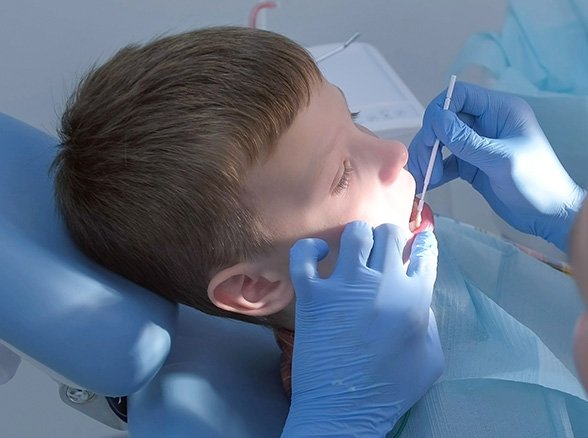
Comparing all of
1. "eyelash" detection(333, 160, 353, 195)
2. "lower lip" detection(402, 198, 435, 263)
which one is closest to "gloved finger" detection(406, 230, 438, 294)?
"lower lip" detection(402, 198, 435, 263)

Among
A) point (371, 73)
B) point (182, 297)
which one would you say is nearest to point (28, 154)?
point (182, 297)

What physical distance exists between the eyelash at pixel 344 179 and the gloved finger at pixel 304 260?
3.1 inches

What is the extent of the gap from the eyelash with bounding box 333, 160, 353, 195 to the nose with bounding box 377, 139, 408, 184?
0.04 metres

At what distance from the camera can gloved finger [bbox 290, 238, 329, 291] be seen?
984 mm

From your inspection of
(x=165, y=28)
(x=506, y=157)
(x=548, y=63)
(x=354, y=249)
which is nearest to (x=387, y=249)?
(x=354, y=249)

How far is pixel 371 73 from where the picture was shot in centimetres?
166

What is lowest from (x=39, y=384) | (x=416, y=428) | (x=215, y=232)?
(x=39, y=384)

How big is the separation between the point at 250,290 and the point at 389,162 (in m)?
0.24

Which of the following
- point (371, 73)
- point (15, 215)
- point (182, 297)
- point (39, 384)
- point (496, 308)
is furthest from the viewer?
point (39, 384)

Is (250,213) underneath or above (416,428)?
above

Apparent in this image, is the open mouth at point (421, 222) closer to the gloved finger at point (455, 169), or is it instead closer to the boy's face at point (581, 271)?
the gloved finger at point (455, 169)

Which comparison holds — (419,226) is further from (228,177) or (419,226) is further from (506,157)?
(228,177)

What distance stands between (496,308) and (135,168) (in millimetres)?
546

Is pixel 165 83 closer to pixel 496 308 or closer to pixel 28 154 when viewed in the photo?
pixel 28 154
